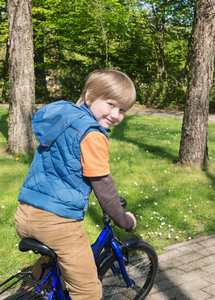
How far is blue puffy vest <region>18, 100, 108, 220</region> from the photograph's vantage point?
5.92 ft

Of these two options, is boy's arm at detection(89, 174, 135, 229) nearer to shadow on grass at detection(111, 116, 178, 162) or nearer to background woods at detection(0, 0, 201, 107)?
shadow on grass at detection(111, 116, 178, 162)

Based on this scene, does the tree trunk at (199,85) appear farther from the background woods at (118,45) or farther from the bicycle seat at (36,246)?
the background woods at (118,45)

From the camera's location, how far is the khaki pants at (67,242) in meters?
1.84

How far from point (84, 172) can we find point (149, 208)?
3.29 metres

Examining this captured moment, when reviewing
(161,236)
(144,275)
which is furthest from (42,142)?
(161,236)

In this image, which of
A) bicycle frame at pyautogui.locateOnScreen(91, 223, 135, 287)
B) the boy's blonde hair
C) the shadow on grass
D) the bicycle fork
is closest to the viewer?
the boy's blonde hair

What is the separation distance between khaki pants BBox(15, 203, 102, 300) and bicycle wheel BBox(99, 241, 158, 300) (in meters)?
0.59

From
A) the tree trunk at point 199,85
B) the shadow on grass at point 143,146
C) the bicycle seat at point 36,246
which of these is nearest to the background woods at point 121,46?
the shadow on grass at point 143,146

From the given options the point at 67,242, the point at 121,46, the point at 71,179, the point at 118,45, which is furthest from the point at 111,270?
the point at 121,46

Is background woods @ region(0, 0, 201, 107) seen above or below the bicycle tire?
above

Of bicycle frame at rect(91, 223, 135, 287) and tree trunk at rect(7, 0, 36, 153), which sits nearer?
bicycle frame at rect(91, 223, 135, 287)

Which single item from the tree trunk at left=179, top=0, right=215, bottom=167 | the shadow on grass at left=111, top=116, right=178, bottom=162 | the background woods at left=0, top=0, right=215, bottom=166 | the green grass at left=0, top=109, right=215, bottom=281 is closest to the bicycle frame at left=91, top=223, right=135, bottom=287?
the green grass at left=0, top=109, right=215, bottom=281

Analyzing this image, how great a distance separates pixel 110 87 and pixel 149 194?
373 cm

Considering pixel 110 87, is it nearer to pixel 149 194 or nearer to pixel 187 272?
pixel 187 272
